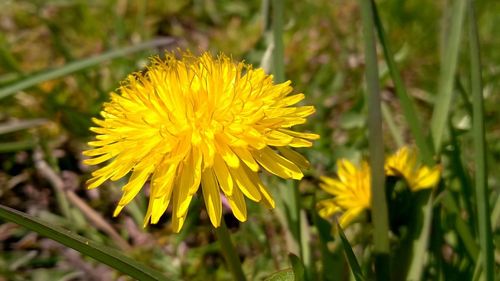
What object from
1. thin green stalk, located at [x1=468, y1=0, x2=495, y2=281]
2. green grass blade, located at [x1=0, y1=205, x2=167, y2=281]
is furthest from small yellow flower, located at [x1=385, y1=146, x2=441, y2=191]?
green grass blade, located at [x1=0, y1=205, x2=167, y2=281]

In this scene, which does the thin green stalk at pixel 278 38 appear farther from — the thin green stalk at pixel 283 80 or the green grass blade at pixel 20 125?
the green grass blade at pixel 20 125

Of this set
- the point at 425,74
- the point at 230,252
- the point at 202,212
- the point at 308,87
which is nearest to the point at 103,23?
the point at 308,87

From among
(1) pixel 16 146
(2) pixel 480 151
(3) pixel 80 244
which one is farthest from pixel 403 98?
(1) pixel 16 146

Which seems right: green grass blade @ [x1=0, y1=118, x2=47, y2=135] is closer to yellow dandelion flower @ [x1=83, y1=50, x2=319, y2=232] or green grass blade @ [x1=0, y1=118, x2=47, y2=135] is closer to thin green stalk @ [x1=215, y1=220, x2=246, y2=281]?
yellow dandelion flower @ [x1=83, y1=50, x2=319, y2=232]

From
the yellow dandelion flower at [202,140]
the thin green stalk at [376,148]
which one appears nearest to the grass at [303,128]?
the thin green stalk at [376,148]

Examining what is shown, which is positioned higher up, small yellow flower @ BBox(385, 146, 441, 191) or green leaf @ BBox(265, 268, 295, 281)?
small yellow flower @ BBox(385, 146, 441, 191)
